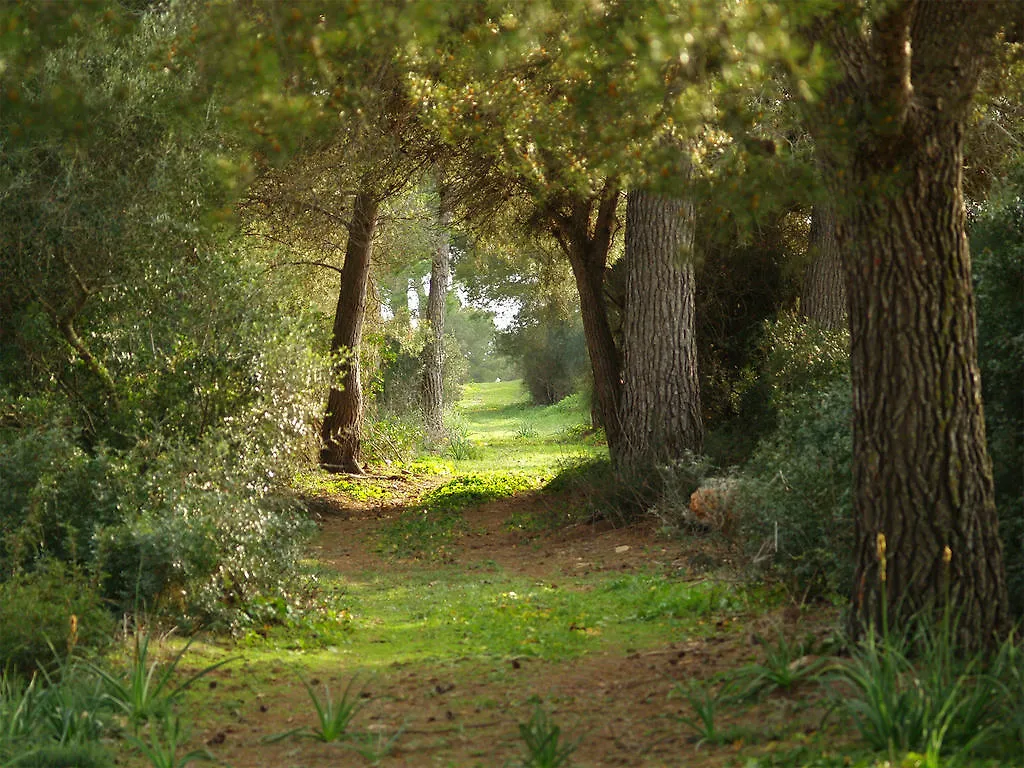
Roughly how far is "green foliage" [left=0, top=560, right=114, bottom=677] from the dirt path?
83 cm

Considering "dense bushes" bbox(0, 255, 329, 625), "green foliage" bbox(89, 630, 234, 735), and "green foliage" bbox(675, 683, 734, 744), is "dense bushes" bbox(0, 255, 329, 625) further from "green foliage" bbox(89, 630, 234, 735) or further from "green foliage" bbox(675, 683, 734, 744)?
"green foliage" bbox(675, 683, 734, 744)

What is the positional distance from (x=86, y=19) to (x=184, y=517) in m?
3.57

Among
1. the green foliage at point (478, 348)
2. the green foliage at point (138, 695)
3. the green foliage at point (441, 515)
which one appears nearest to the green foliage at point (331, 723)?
the green foliage at point (138, 695)

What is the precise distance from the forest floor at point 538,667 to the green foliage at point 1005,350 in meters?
1.20

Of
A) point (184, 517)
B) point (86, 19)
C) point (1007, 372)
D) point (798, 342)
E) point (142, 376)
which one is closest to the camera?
point (86, 19)

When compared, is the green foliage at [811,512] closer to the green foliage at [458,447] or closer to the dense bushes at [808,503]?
the dense bushes at [808,503]

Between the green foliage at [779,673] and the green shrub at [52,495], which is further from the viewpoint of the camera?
the green shrub at [52,495]

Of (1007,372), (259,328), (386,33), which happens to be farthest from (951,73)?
(259,328)

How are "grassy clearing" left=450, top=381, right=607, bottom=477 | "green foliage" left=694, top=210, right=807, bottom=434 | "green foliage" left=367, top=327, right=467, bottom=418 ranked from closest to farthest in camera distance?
"green foliage" left=694, top=210, right=807, bottom=434
"grassy clearing" left=450, top=381, right=607, bottom=477
"green foliage" left=367, top=327, right=467, bottom=418

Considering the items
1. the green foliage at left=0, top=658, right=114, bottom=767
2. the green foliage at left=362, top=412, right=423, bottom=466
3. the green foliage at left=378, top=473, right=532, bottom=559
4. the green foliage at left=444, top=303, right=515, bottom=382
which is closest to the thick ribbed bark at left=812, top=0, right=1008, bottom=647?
the green foliage at left=0, top=658, right=114, bottom=767

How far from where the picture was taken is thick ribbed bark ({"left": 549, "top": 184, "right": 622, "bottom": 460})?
1563cm

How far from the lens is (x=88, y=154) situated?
9.88 metres

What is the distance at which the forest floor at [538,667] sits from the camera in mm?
5418

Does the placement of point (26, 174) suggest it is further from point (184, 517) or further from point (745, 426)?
point (745, 426)
